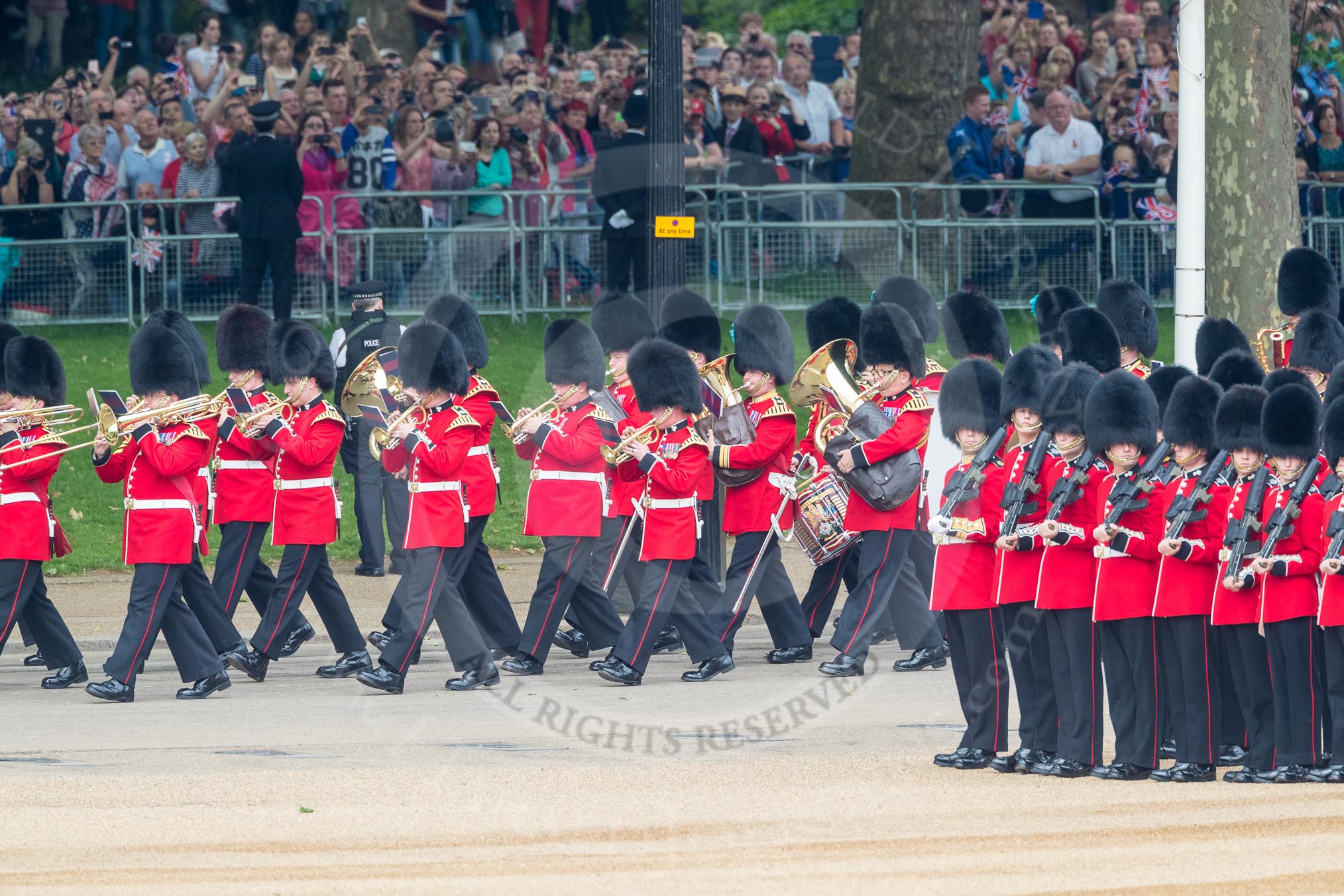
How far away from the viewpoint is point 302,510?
910 centimetres

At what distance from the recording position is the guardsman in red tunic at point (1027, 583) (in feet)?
23.7

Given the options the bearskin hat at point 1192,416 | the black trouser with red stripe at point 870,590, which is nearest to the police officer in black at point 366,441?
the black trouser with red stripe at point 870,590

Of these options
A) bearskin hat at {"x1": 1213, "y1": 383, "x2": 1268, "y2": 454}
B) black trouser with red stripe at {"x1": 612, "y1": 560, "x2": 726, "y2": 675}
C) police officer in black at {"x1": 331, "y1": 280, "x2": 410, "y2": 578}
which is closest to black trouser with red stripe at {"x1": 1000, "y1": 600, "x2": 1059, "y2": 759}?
bearskin hat at {"x1": 1213, "y1": 383, "x2": 1268, "y2": 454}

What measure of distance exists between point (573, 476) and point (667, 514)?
51cm

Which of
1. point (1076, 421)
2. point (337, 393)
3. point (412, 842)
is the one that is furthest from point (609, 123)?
point (412, 842)

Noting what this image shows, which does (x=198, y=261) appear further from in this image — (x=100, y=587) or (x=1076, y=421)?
(x=1076, y=421)

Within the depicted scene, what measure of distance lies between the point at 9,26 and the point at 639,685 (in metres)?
14.5

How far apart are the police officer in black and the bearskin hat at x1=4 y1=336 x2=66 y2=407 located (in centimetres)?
186

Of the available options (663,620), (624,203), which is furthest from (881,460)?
(624,203)

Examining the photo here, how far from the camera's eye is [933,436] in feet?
34.0

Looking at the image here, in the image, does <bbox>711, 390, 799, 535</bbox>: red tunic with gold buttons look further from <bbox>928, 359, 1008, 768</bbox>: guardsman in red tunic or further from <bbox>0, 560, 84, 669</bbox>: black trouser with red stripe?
<bbox>0, 560, 84, 669</bbox>: black trouser with red stripe

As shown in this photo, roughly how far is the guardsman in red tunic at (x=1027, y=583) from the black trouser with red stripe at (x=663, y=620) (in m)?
1.79

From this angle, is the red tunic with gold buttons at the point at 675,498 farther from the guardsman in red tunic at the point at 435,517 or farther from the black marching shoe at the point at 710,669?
the guardsman in red tunic at the point at 435,517

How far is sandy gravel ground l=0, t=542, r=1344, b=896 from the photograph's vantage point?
6.07 meters
